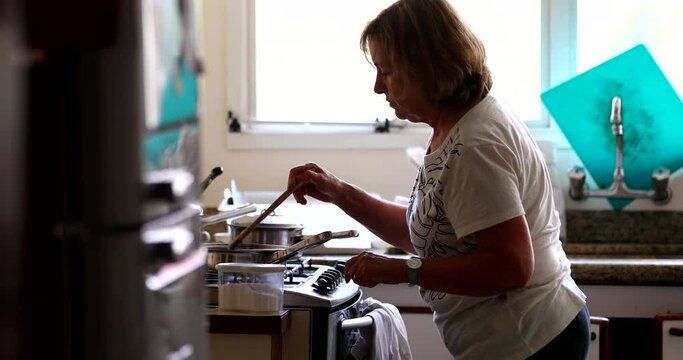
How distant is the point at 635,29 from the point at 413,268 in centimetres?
192

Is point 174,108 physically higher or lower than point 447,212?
higher

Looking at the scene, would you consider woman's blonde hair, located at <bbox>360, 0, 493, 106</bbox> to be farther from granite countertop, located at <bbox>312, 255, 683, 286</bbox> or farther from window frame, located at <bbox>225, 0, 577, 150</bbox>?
window frame, located at <bbox>225, 0, 577, 150</bbox>

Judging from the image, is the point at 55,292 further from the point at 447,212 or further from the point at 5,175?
the point at 447,212

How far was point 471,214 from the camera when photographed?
174 cm

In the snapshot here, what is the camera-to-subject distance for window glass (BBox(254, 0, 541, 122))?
347cm

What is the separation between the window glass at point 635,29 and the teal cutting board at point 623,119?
7cm

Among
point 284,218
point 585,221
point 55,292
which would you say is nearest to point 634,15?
point 585,221

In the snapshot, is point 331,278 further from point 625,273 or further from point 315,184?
point 625,273

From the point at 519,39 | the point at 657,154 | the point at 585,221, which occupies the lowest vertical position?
the point at 585,221


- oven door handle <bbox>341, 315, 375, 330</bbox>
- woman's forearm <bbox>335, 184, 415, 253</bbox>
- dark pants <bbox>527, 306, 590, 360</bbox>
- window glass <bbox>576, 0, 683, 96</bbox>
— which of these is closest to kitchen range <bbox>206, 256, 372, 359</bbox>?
oven door handle <bbox>341, 315, 375, 330</bbox>

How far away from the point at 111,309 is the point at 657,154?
2853mm

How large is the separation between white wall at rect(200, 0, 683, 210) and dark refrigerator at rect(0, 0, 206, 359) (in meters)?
2.47

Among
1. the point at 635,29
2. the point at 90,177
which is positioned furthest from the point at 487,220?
the point at 635,29

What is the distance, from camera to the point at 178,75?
98 centimetres
